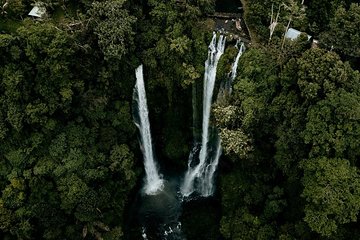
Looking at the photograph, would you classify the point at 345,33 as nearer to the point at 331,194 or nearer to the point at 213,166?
the point at 331,194

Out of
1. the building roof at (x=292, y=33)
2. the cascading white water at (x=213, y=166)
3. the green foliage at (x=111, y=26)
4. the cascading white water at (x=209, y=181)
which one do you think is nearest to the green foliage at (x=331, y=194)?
the cascading white water at (x=213, y=166)

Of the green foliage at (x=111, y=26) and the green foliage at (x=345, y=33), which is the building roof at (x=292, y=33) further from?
the green foliage at (x=111, y=26)

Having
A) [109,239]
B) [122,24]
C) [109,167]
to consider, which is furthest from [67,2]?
[109,239]

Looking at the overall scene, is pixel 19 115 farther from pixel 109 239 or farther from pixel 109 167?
pixel 109 239

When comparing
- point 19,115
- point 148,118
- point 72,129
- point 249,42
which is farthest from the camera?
point 148,118

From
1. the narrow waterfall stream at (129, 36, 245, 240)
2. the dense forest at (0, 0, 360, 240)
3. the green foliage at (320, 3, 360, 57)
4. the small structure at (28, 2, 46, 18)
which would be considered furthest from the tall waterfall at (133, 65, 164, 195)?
the green foliage at (320, 3, 360, 57)
